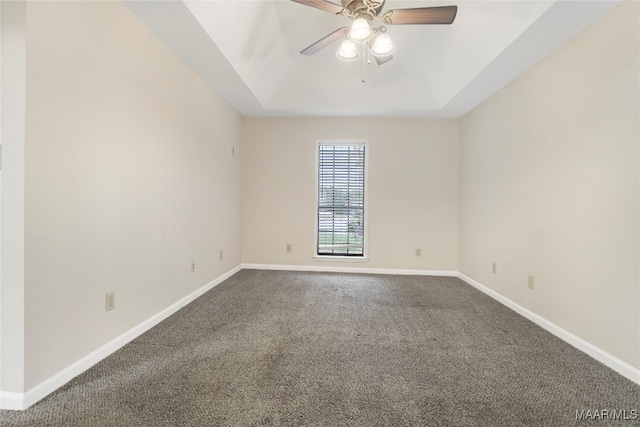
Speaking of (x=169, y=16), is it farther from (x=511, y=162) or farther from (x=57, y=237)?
(x=511, y=162)

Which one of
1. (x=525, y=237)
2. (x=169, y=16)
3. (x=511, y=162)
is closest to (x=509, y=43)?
(x=511, y=162)

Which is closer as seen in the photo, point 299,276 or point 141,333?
point 141,333

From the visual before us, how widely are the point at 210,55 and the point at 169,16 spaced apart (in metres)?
0.53

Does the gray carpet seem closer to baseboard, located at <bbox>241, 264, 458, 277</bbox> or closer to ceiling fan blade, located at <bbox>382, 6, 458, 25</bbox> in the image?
baseboard, located at <bbox>241, 264, 458, 277</bbox>

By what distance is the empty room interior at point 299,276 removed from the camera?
1438 millimetres

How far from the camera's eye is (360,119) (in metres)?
4.39

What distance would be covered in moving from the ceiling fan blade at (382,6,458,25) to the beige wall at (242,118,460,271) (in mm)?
2322

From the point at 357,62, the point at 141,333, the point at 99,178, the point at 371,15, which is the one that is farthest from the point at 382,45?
the point at 141,333

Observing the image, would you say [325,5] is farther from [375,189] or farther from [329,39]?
[375,189]

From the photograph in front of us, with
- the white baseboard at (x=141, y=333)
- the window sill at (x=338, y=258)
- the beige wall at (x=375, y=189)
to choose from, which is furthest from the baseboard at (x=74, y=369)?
the window sill at (x=338, y=258)

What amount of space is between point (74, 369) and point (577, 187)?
3.58 m

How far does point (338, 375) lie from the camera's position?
1.72m

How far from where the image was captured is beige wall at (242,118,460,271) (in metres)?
4.35

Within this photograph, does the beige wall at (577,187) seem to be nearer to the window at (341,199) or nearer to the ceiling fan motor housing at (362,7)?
the ceiling fan motor housing at (362,7)
